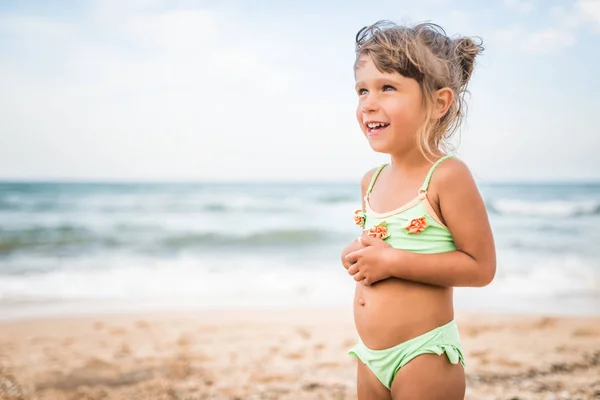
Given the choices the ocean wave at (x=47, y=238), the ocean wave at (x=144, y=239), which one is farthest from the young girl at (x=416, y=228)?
A: the ocean wave at (x=47, y=238)

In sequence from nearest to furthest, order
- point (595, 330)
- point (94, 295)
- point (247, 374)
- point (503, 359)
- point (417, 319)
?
point (417, 319) < point (247, 374) < point (503, 359) < point (595, 330) < point (94, 295)

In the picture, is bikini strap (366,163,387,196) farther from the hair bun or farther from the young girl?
the hair bun

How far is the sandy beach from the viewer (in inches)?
162

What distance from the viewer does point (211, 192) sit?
24.5 meters

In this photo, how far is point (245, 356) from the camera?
5082mm

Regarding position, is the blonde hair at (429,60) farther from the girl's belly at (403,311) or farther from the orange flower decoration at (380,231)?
the girl's belly at (403,311)

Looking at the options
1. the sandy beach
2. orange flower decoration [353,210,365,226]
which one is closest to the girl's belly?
orange flower decoration [353,210,365,226]

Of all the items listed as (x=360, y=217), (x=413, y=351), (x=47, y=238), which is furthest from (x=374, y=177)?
(x=47, y=238)

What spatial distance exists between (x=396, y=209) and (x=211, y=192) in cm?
2279

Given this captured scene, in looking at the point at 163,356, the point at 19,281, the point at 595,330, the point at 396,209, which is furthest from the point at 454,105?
the point at 19,281

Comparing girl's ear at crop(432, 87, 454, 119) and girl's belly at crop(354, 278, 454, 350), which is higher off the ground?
girl's ear at crop(432, 87, 454, 119)

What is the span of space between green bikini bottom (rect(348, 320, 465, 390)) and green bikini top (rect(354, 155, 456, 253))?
0.89 feet

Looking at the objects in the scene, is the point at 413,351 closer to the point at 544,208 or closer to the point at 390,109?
the point at 390,109

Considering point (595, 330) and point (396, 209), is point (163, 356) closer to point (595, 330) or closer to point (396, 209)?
point (396, 209)
